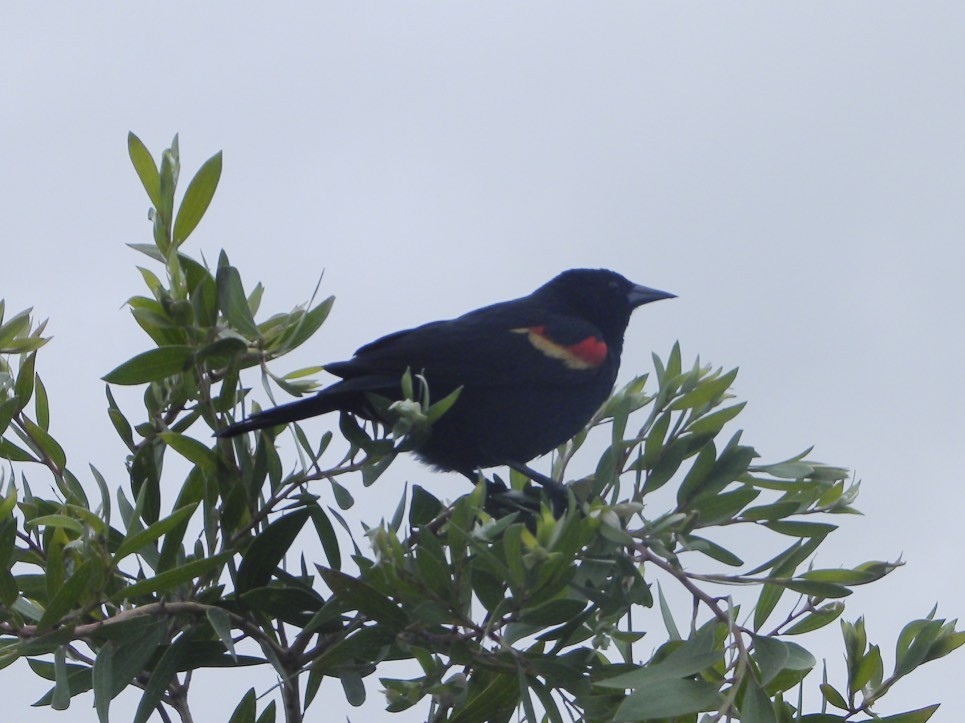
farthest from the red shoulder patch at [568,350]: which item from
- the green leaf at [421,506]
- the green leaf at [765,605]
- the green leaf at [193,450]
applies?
the green leaf at [193,450]

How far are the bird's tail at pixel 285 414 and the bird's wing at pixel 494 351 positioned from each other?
0.58 ft

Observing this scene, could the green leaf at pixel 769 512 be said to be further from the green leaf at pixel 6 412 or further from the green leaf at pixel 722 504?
the green leaf at pixel 6 412

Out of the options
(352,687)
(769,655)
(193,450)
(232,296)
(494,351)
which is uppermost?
(232,296)

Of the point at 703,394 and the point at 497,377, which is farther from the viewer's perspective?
the point at 497,377

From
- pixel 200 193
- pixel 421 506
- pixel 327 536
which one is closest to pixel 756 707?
pixel 421 506

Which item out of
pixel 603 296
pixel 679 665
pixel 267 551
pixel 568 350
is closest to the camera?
pixel 679 665

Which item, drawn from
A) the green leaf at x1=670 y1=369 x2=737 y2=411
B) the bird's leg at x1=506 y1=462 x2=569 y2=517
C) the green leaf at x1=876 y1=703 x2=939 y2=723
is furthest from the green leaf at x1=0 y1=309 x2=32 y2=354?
the green leaf at x1=876 y1=703 x2=939 y2=723

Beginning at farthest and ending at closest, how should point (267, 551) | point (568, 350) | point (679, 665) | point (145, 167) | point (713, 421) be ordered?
point (568, 350) < point (713, 421) < point (145, 167) < point (267, 551) < point (679, 665)

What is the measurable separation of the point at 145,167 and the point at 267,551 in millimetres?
872

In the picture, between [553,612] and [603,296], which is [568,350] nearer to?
[603,296]

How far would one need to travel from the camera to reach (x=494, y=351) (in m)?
3.73

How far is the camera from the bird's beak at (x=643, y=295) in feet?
15.6

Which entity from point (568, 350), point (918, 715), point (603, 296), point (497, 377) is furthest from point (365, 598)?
point (603, 296)

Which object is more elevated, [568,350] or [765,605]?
[568,350]
